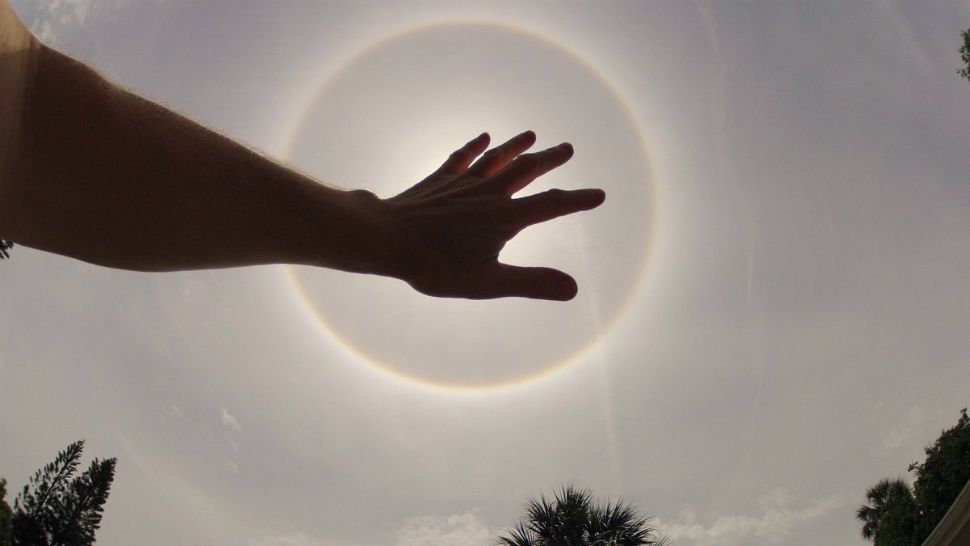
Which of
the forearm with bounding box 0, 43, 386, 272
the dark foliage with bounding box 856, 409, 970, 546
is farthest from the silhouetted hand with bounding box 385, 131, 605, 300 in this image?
the dark foliage with bounding box 856, 409, 970, 546

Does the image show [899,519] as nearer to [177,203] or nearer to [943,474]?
[943,474]

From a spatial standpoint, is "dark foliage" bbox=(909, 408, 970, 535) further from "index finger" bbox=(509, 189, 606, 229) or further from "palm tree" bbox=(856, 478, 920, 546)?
"index finger" bbox=(509, 189, 606, 229)

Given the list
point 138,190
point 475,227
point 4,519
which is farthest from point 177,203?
point 4,519

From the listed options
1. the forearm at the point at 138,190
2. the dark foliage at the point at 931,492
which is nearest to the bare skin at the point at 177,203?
the forearm at the point at 138,190

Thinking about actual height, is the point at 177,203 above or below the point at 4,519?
below

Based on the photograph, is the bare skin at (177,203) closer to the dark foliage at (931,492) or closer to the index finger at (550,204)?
the index finger at (550,204)

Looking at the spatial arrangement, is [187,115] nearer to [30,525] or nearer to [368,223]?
[368,223]
